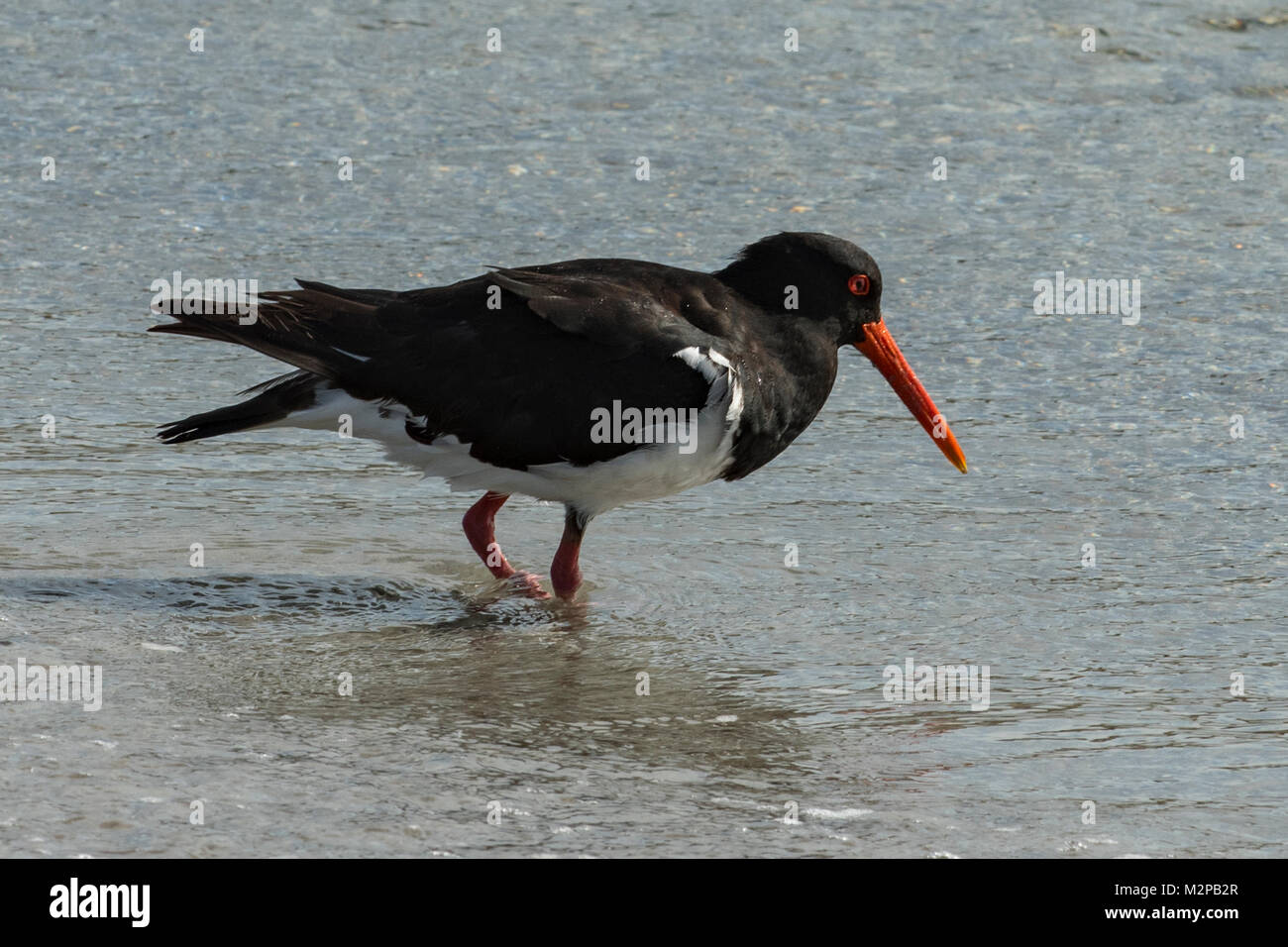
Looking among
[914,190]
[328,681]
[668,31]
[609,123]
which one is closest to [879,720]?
[328,681]

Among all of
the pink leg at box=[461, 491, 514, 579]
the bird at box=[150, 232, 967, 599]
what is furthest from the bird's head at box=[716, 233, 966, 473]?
the pink leg at box=[461, 491, 514, 579]

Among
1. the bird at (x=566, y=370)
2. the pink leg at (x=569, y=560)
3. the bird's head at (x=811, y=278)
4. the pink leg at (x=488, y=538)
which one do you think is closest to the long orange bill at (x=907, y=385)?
the bird's head at (x=811, y=278)

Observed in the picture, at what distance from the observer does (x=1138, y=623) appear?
17.5 feet

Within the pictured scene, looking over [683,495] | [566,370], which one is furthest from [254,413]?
[683,495]

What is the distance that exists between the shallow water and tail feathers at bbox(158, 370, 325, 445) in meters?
0.41

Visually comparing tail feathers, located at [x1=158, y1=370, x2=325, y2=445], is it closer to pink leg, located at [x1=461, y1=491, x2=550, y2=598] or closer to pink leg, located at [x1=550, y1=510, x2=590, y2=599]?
pink leg, located at [x1=461, y1=491, x2=550, y2=598]

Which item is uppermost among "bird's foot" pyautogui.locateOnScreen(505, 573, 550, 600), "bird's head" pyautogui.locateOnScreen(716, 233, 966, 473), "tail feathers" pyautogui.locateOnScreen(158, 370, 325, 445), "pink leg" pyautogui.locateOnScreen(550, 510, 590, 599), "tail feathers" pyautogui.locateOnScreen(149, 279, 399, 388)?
"bird's head" pyautogui.locateOnScreen(716, 233, 966, 473)

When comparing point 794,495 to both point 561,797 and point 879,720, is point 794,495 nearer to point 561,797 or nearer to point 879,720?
point 879,720

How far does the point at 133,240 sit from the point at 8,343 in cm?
125

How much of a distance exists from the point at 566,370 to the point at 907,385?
133 cm

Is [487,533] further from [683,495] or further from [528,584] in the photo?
[683,495]

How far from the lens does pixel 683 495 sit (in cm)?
655

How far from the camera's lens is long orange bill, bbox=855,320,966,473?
6.16m

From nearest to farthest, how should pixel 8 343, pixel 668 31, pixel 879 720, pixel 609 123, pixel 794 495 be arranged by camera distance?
pixel 879 720 → pixel 794 495 → pixel 8 343 → pixel 609 123 → pixel 668 31
